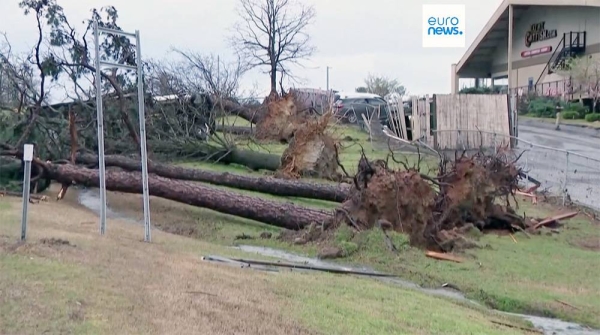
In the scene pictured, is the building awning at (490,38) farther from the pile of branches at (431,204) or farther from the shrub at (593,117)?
the pile of branches at (431,204)

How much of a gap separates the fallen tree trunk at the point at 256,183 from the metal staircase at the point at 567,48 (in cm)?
3963

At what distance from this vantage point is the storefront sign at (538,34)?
54341mm

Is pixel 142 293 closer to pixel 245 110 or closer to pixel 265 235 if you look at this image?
pixel 265 235

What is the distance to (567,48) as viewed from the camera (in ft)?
171

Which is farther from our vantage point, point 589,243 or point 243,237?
point 589,243

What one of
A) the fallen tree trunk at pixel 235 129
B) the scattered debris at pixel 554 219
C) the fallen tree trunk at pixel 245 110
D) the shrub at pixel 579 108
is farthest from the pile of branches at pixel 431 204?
the shrub at pixel 579 108

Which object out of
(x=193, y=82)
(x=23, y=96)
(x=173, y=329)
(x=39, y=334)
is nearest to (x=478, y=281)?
(x=173, y=329)

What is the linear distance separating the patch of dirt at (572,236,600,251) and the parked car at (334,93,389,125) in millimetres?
18268

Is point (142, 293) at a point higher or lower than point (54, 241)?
lower

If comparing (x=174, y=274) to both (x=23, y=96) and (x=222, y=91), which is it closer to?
(x=23, y=96)

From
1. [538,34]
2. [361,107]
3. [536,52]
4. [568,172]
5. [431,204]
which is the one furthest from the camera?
[536,52]

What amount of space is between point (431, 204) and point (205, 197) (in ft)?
13.0

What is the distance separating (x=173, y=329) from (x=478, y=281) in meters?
4.97

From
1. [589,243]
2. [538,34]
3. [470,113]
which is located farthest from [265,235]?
[538,34]
